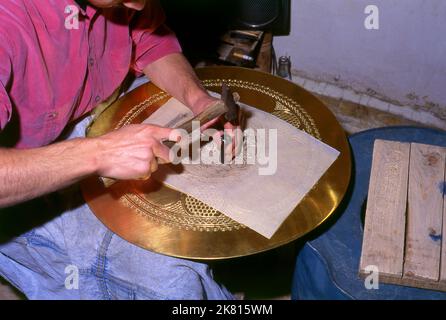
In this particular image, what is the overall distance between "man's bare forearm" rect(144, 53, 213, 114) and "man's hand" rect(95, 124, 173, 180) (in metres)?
0.39

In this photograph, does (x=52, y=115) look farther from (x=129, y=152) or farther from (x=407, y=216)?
(x=407, y=216)

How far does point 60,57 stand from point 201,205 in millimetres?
781

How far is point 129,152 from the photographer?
139cm

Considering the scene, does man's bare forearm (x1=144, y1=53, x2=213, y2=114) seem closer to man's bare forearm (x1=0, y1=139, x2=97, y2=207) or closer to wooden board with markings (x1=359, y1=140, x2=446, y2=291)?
man's bare forearm (x1=0, y1=139, x2=97, y2=207)

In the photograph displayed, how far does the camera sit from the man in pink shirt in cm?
137

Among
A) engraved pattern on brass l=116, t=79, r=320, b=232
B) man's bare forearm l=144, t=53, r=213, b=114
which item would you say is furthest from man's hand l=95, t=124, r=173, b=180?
man's bare forearm l=144, t=53, r=213, b=114

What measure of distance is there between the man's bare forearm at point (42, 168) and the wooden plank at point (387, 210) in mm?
1074

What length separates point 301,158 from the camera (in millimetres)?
1620

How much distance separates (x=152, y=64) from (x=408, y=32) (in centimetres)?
175

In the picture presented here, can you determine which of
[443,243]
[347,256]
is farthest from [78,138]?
[443,243]

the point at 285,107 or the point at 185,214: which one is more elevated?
the point at 285,107

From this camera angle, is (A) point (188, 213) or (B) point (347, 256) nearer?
(A) point (188, 213)

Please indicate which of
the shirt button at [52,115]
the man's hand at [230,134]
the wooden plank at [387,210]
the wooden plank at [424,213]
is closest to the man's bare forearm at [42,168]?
the shirt button at [52,115]
